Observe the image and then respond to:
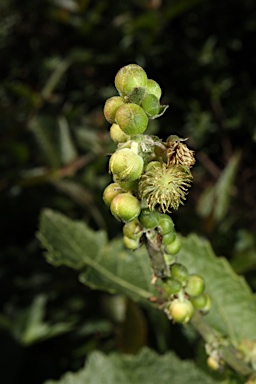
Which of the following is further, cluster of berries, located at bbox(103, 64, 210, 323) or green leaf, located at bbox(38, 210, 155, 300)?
green leaf, located at bbox(38, 210, 155, 300)

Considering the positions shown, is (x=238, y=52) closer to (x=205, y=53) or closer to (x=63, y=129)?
(x=205, y=53)

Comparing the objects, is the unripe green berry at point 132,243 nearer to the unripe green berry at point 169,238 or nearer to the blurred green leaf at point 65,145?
the unripe green berry at point 169,238

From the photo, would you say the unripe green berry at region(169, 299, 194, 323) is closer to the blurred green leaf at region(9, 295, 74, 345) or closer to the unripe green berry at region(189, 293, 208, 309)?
the unripe green berry at region(189, 293, 208, 309)

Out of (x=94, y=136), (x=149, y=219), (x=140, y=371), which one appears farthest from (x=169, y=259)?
(x=94, y=136)

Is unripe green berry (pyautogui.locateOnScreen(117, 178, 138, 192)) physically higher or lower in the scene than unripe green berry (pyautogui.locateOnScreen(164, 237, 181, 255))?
higher

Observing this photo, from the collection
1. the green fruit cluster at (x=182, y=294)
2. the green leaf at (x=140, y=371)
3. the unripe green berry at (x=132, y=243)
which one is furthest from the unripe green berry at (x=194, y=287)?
the green leaf at (x=140, y=371)

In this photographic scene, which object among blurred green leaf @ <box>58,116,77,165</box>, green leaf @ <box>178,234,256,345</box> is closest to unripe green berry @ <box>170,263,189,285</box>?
green leaf @ <box>178,234,256,345</box>

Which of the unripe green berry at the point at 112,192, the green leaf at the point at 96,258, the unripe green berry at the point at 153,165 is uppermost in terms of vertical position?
the green leaf at the point at 96,258
